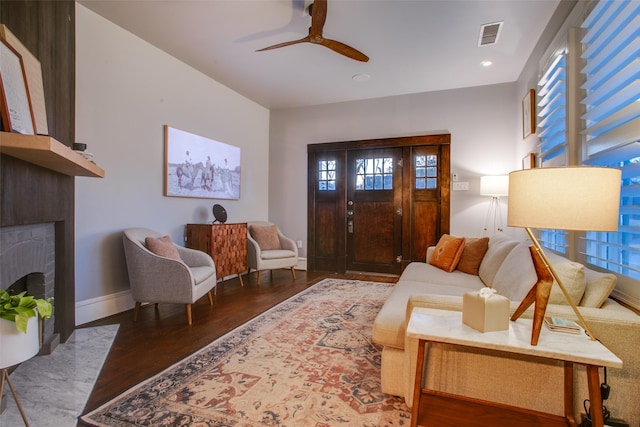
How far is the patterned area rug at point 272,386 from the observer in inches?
57.7

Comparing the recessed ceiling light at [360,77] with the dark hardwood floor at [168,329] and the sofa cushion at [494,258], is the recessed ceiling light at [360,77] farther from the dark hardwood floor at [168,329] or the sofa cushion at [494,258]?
the dark hardwood floor at [168,329]

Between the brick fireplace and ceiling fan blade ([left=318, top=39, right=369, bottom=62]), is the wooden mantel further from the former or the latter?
ceiling fan blade ([left=318, top=39, right=369, bottom=62])

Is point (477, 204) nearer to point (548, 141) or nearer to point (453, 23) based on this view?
point (548, 141)

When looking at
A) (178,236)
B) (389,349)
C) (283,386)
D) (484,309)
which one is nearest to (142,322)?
(178,236)

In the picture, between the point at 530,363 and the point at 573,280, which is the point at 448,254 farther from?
the point at 530,363

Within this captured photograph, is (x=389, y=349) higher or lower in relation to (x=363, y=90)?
lower

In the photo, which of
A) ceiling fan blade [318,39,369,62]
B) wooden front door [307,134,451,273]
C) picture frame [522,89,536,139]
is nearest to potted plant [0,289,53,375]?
ceiling fan blade [318,39,369,62]

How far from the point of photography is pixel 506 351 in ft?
3.84

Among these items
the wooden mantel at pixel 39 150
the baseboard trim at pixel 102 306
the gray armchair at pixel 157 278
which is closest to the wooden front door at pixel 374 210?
the gray armchair at pixel 157 278

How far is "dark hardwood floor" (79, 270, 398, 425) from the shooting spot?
6.05 ft

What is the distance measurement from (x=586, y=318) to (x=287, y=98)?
460cm

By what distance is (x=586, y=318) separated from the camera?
1208 millimetres

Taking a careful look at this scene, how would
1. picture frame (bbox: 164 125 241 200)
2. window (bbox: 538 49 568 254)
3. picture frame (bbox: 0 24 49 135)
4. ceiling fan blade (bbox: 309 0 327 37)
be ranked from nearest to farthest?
picture frame (bbox: 0 24 49 135)
window (bbox: 538 49 568 254)
ceiling fan blade (bbox: 309 0 327 37)
picture frame (bbox: 164 125 241 200)

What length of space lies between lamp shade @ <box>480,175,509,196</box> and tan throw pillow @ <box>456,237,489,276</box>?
3.41 ft
